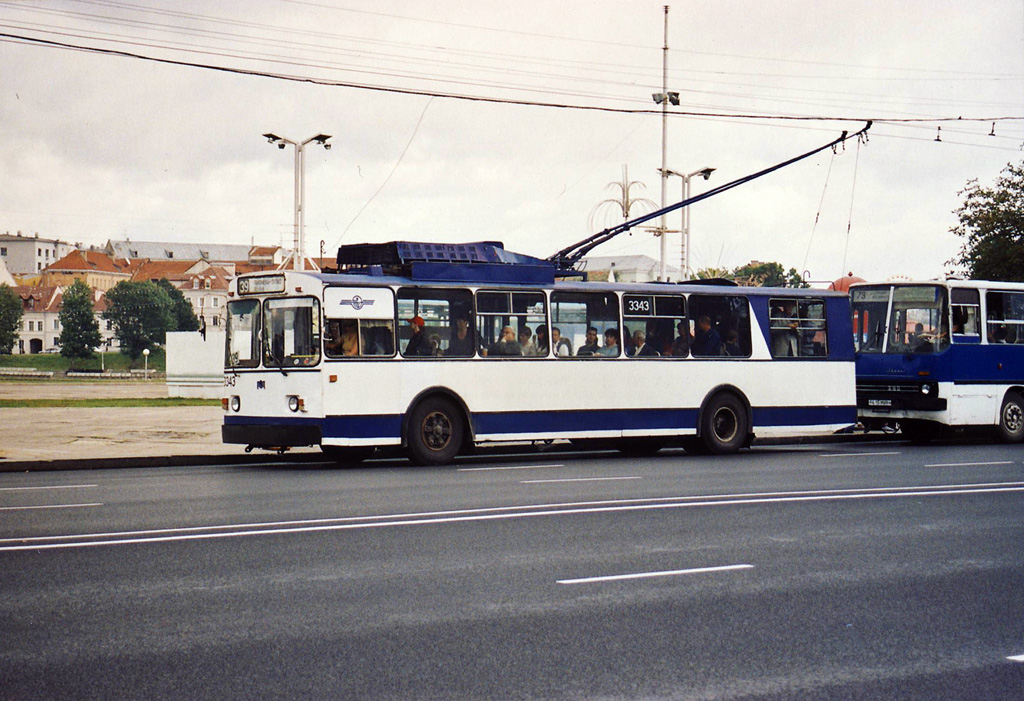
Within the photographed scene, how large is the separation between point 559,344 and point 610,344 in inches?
37.1

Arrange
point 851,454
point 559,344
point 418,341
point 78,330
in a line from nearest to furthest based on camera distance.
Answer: point 418,341 → point 559,344 → point 851,454 → point 78,330

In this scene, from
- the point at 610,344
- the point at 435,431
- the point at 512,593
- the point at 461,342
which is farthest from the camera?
the point at 610,344

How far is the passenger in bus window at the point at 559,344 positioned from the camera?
62.1 ft

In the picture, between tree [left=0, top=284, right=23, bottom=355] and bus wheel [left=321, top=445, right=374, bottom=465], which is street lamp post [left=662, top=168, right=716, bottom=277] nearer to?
bus wheel [left=321, top=445, right=374, bottom=465]

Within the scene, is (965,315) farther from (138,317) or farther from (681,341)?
(138,317)

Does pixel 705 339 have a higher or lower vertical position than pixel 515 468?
higher

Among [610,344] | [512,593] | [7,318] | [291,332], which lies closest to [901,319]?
[610,344]

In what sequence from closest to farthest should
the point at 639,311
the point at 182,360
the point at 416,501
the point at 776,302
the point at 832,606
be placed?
the point at 832,606 < the point at 416,501 < the point at 639,311 < the point at 776,302 < the point at 182,360

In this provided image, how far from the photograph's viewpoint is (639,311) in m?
19.8

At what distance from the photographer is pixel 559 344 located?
19.0 m

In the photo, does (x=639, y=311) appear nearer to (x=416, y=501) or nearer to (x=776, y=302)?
(x=776, y=302)

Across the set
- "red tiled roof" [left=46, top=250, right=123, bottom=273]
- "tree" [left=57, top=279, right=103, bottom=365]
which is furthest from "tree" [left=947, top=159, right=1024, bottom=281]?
"red tiled roof" [left=46, top=250, right=123, bottom=273]

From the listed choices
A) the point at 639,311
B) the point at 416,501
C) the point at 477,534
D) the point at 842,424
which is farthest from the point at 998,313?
the point at 477,534

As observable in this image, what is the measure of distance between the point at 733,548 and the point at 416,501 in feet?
13.1
